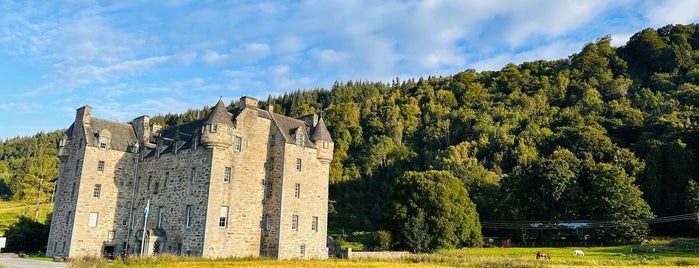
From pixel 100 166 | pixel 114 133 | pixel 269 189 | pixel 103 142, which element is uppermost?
pixel 114 133

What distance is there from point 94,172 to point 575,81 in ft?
369

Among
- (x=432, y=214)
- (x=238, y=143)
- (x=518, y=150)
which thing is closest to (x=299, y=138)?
(x=238, y=143)

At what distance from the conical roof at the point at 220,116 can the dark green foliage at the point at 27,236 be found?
27.6m

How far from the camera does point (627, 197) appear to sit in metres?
64.2

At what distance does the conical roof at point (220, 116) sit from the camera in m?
50.1

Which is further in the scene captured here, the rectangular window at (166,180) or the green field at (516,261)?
the rectangular window at (166,180)

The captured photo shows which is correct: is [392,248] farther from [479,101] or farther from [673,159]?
[479,101]

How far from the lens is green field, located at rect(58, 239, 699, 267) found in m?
38.1

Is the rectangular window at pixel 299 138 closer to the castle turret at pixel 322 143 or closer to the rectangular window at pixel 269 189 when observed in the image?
the castle turret at pixel 322 143

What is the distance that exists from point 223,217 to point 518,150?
205ft

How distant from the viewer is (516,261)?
4153 centimetres

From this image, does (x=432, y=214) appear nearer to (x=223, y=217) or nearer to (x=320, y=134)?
(x=320, y=134)

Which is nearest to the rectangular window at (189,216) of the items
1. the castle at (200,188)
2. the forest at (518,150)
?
the castle at (200,188)

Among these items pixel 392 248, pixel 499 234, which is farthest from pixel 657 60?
pixel 392 248
